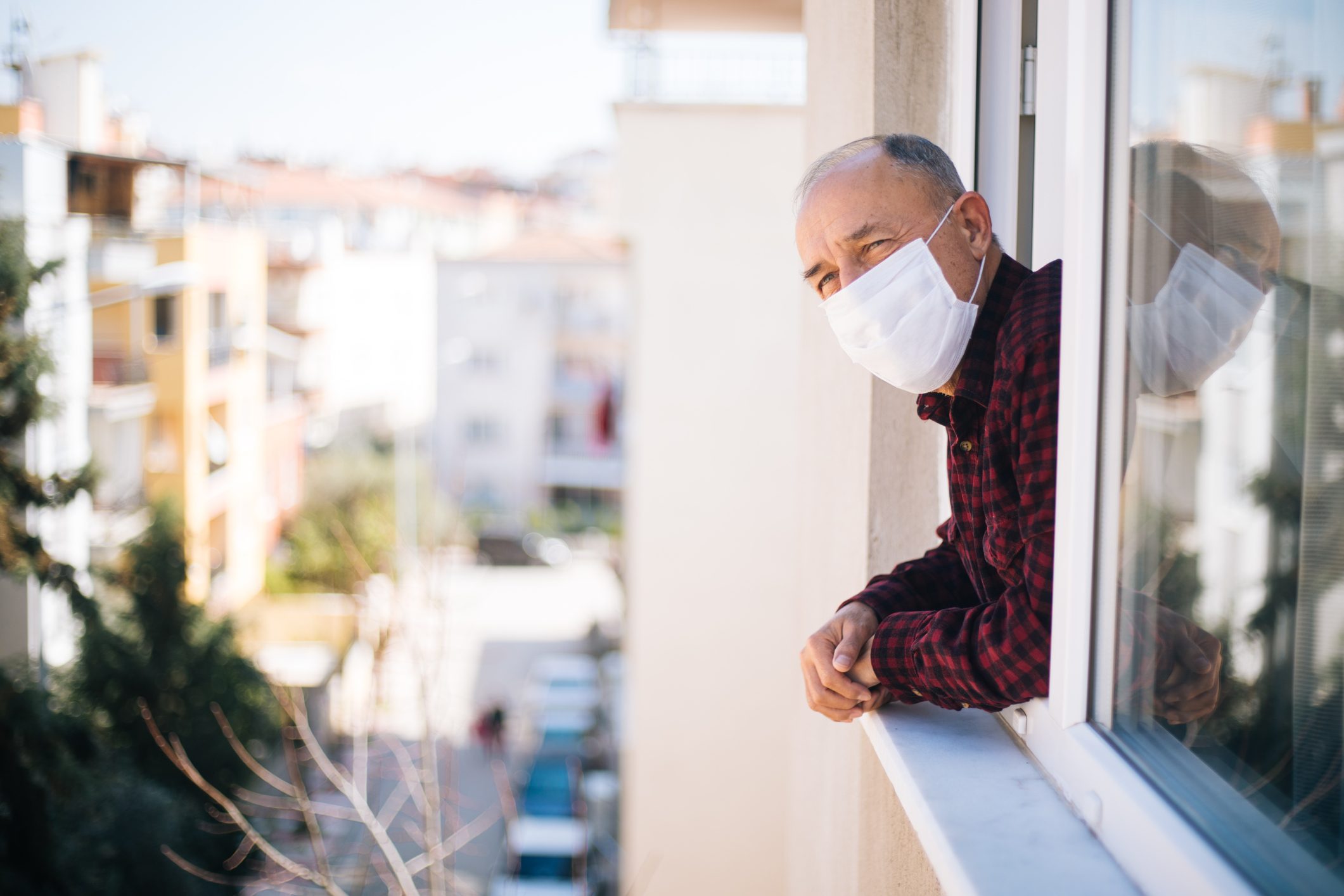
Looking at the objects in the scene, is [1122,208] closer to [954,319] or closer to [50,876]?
[954,319]

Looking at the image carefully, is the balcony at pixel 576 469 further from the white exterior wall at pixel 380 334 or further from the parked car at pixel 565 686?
the parked car at pixel 565 686

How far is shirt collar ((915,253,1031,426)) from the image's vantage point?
133 cm

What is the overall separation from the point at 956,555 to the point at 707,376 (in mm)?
8325

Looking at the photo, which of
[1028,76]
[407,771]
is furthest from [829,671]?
[407,771]

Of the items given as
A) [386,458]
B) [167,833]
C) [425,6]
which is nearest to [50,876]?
[167,833]

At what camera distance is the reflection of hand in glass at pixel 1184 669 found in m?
1.03

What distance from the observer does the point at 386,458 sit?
27.2 metres

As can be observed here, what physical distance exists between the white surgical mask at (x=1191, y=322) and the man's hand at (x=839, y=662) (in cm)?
51

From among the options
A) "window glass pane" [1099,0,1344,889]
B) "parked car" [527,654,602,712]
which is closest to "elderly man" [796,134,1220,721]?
"window glass pane" [1099,0,1344,889]

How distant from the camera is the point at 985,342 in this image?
133 centimetres

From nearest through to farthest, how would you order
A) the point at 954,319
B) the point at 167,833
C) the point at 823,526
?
the point at 954,319 < the point at 823,526 < the point at 167,833

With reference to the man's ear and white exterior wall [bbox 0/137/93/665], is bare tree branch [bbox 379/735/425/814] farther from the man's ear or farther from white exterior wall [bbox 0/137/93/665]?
white exterior wall [bbox 0/137/93/665]

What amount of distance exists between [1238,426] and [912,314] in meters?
0.44

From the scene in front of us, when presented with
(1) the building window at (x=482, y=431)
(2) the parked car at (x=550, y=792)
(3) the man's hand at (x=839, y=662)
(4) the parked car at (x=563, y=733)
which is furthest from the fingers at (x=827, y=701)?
(1) the building window at (x=482, y=431)
